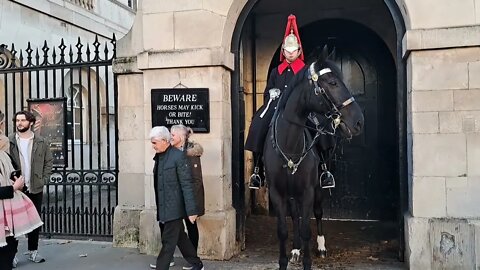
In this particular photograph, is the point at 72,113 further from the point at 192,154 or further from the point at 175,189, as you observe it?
the point at 175,189

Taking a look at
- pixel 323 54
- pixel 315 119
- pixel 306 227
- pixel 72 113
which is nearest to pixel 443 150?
pixel 315 119

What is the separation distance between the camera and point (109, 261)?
20.8 feet

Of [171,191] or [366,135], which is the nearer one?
[171,191]

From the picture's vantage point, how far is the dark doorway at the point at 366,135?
Result: 915 centimetres

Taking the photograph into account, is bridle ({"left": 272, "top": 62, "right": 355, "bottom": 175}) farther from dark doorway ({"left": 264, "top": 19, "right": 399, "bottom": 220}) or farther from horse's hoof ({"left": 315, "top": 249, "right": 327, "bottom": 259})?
dark doorway ({"left": 264, "top": 19, "right": 399, "bottom": 220})

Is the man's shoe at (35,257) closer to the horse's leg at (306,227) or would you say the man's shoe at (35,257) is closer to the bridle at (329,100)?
the horse's leg at (306,227)

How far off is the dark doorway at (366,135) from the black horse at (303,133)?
13.2 feet

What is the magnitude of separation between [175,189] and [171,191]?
0.16 ft

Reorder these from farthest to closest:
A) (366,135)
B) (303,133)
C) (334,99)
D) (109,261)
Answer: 1. (366,135)
2. (109,261)
3. (303,133)
4. (334,99)

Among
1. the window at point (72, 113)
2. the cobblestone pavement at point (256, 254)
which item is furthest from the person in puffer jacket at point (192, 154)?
the window at point (72, 113)

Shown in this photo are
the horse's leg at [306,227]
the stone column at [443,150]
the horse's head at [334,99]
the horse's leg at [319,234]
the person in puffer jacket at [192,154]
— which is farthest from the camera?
the horse's leg at [319,234]

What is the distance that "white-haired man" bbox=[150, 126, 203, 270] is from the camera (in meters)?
4.96

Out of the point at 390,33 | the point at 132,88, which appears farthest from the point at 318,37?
the point at 132,88

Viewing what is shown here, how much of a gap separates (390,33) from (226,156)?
4.49m
